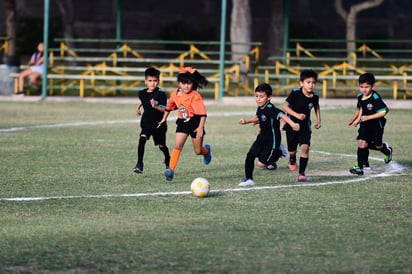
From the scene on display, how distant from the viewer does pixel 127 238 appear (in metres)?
8.98

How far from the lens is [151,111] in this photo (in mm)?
13789

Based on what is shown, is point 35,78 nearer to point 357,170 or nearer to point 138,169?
point 138,169

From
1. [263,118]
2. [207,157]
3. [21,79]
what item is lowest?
[207,157]

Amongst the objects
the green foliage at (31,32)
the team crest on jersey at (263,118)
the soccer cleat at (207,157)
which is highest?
the green foliage at (31,32)

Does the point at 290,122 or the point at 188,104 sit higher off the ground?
the point at 188,104

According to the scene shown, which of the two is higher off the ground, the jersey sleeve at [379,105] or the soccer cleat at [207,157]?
the jersey sleeve at [379,105]

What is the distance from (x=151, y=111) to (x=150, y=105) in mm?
142

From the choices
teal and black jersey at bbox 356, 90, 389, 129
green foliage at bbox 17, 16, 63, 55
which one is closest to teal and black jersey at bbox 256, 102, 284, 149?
teal and black jersey at bbox 356, 90, 389, 129

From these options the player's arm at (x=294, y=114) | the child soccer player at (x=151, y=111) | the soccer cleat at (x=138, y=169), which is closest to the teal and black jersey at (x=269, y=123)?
the player's arm at (x=294, y=114)

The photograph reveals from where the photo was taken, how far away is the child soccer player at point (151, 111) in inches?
534

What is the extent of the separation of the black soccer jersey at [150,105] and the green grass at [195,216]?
23.6 inches

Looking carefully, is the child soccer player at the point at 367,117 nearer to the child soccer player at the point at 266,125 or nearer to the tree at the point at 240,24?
the child soccer player at the point at 266,125

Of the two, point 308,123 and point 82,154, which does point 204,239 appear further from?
point 82,154

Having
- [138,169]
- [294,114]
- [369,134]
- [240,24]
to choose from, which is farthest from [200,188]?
[240,24]
